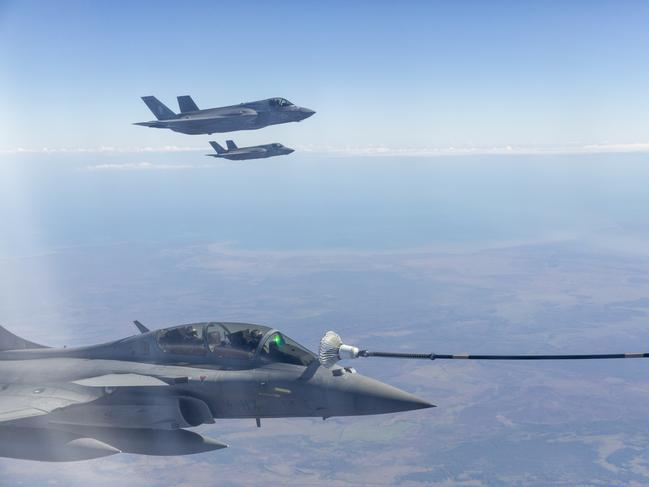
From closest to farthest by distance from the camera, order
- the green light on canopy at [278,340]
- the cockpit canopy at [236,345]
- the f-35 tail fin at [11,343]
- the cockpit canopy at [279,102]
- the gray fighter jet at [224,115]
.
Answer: the cockpit canopy at [236,345]
the green light on canopy at [278,340]
the f-35 tail fin at [11,343]
the gray fighter jet at [224,115]
the cockpit canopy at [279,102]

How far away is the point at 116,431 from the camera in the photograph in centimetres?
1809

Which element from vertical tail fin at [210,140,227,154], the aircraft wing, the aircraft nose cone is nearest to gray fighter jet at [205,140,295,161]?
vertical tail fin at [210,140,227,154]

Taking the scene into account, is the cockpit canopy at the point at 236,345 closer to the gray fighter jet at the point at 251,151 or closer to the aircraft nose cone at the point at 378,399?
the aircraft nose cone at the point at 378,399

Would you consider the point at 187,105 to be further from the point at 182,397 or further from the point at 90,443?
the point at 90,443

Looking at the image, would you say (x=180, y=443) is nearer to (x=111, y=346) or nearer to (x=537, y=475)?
(x=111, y=346)

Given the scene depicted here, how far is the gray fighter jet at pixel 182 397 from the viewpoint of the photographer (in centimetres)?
1715

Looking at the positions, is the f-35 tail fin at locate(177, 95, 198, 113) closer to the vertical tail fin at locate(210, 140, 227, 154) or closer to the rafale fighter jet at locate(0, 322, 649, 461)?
the vertical tail fin at locate(210, 140, 227, 154)

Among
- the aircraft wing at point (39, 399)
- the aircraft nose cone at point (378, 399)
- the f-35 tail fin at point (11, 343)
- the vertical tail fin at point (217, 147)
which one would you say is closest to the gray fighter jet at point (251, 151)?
the vertical tail fin at point (217, 147)

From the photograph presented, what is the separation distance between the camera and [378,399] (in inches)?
645

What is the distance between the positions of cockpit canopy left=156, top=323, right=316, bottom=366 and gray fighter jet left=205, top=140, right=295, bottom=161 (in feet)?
118

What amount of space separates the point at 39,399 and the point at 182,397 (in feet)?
15.3

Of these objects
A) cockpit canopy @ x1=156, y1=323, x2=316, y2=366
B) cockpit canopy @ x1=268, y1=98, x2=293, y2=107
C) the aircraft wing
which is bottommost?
the aircraft wing

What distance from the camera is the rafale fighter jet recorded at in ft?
56.1

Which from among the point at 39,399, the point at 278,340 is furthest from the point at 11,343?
the point at 278,340
